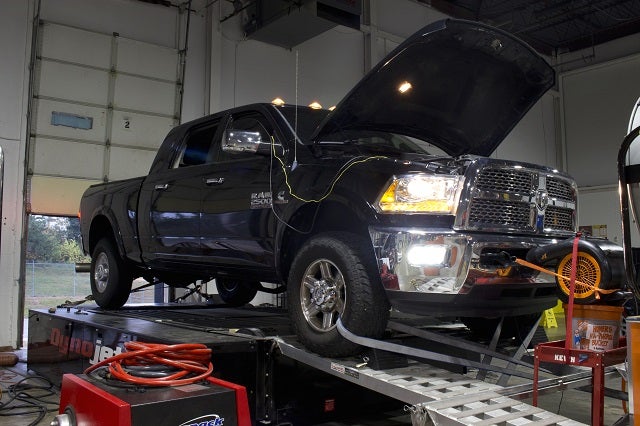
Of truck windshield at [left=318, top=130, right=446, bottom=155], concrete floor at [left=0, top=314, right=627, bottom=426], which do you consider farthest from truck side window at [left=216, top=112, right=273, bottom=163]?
concrete floor at [left=0, top=314, right=627, bottom=426]

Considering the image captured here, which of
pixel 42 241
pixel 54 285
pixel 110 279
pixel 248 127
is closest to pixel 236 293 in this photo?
pixel 110 279

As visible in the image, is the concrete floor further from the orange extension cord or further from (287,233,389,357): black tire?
the orange extension cord

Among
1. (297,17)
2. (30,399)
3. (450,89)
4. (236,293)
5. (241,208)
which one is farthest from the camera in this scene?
(297,17)

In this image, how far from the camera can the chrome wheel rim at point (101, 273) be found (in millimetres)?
5926

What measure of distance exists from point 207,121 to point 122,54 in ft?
18.6

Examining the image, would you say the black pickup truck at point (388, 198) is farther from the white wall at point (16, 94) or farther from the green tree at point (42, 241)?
the green tree at point (42, 241)

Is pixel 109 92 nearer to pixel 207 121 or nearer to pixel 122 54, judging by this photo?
pixel 122 54

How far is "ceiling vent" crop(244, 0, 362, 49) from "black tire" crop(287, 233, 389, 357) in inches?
288

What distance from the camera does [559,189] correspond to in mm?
3523

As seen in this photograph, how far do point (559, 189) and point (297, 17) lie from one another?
7.44 metres

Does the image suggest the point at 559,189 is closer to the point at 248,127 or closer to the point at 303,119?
the point at 303,119

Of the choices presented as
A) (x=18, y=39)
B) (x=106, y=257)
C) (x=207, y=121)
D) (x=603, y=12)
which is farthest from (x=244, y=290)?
(x=603, y=12)

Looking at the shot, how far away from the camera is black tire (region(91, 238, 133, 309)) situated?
5777 mm

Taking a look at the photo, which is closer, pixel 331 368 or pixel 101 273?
pixel 331 368
